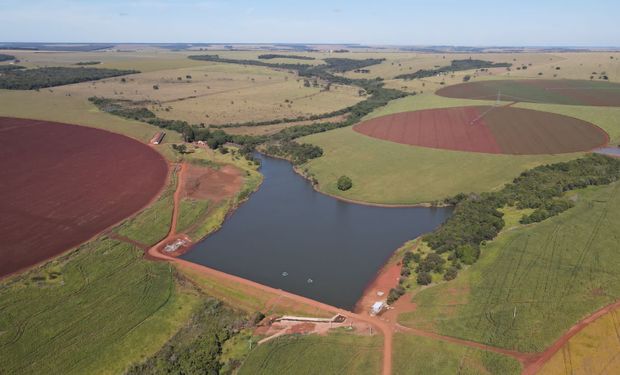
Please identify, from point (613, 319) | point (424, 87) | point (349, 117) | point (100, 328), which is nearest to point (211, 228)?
point (100, 328)

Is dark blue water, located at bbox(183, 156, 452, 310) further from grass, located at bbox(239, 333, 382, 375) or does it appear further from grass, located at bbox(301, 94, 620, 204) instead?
grass, located at bbox(239, 333, 382, 375)

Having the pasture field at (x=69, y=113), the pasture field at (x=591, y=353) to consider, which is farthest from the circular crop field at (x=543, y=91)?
the pasture field at (x=591, y=353)

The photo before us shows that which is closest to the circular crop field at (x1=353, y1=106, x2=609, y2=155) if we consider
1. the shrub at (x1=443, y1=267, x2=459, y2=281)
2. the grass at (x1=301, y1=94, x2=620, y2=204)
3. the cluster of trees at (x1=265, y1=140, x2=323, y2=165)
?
the grass at (x1=301, y1=94, x2=620, y2=204)

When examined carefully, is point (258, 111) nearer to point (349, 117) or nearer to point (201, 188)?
point (349, 117)

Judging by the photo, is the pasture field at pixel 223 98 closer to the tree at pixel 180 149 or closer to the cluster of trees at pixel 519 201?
the tree at pixel 180 149

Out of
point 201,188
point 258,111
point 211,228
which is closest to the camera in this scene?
point 211,228

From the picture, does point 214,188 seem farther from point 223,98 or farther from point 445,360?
point 223,98

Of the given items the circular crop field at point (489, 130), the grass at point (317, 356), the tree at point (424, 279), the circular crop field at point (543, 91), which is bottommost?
the grass at point (317, 356)
